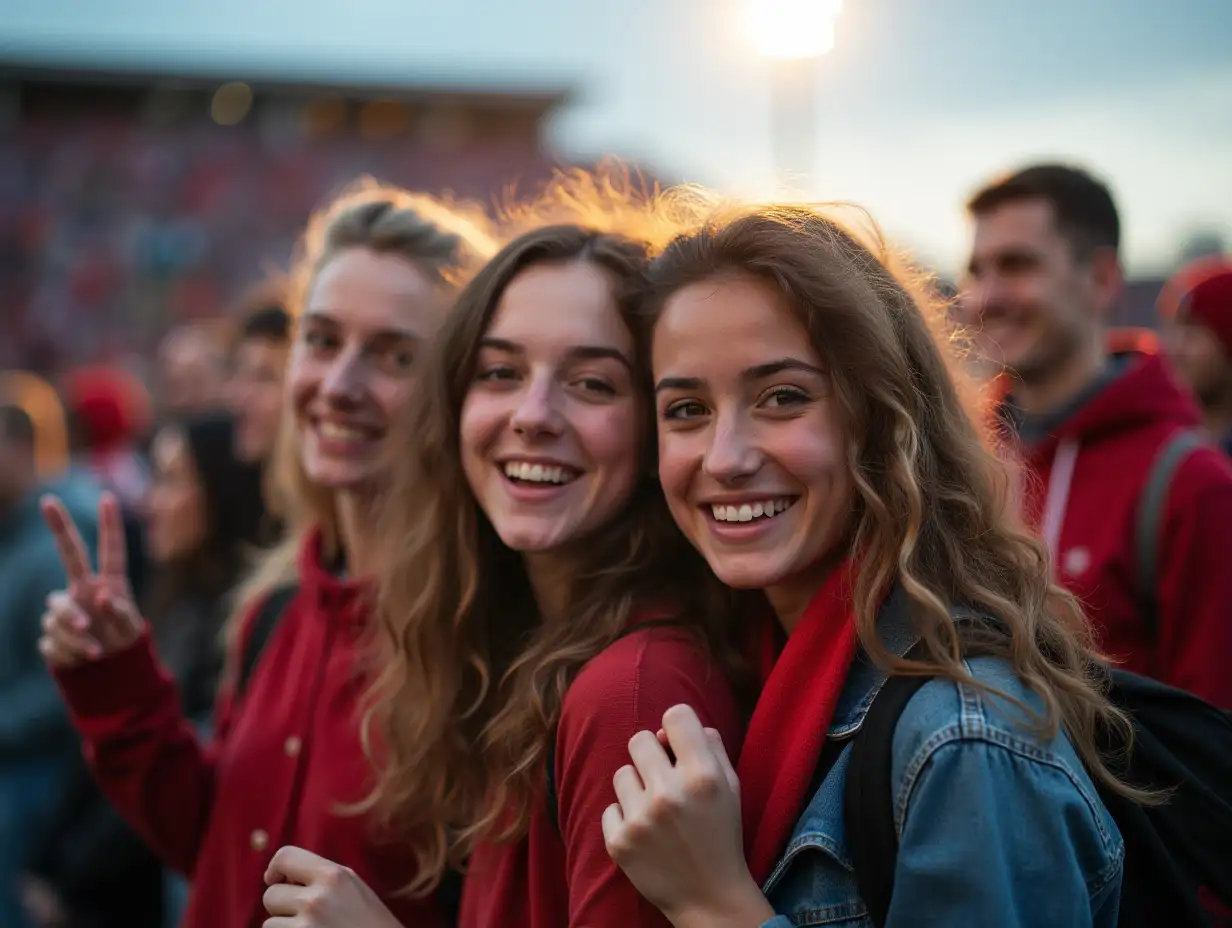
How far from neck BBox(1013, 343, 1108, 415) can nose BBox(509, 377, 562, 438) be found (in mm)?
1936

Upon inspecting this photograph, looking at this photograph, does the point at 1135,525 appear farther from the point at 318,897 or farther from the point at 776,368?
the point at 318,897

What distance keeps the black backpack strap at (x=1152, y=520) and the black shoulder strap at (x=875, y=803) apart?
1.64m

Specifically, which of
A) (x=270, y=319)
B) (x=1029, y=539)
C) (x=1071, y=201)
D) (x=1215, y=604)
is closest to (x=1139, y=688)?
(x=1029, y=539)

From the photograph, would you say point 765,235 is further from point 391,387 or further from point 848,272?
point 391,387

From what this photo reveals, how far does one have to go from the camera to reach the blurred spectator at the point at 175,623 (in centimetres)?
Answer: 419

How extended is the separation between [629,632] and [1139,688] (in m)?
0.86

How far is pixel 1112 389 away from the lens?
328 cm

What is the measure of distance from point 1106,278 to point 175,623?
12.8ft

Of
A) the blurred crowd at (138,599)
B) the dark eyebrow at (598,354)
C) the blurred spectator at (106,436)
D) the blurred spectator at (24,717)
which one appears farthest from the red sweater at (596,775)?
the blurred spectator at (106,436)

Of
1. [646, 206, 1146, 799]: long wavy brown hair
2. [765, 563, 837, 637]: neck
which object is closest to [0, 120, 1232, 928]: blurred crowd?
[646, 206, 1146, 799]: long wavy brown hair

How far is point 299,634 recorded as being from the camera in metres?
2.73

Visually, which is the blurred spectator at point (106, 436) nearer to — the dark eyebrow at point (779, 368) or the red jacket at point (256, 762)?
the red jacket at point (256, 762)

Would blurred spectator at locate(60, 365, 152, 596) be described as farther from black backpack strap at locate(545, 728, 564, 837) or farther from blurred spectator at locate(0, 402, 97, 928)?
black backpack strap at locate(545, 728, 564, 837)

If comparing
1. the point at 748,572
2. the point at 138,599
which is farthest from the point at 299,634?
the point at 138,599
